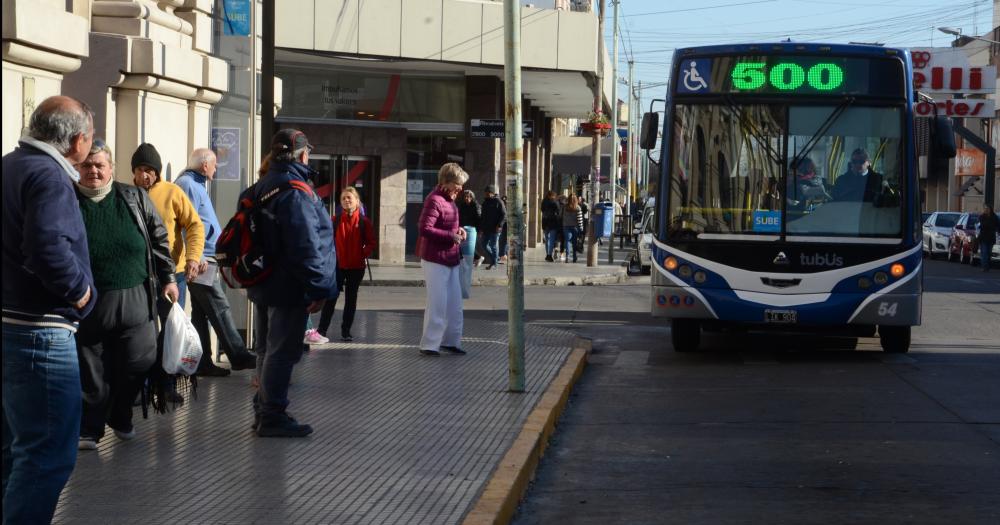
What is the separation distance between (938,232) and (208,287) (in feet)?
126

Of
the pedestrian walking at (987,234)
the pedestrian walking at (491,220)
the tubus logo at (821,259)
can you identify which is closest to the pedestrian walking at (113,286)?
the tubus logo at (821,259)

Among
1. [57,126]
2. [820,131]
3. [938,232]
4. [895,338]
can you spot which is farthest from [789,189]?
[938,232]

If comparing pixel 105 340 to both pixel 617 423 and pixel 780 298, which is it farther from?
pixel 780 298

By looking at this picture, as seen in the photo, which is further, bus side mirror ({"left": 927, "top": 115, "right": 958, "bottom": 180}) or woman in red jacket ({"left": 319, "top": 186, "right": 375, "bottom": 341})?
woman in red jacket ({"left": 319, "top": 186, "right": 375, "bottom": 341})

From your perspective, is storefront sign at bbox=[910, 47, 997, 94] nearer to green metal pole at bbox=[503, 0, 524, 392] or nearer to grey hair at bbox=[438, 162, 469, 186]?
grey hair at bbox=[438, 162, 469, 186]

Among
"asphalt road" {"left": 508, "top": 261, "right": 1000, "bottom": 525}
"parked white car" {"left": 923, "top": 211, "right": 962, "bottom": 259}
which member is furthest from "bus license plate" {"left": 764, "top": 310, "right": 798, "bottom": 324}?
"parked white car" {"left": 923, "top": 211, "right": 962, "bottom": 259}

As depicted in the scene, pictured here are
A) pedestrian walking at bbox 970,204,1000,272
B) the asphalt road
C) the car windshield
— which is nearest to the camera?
the asphalt road

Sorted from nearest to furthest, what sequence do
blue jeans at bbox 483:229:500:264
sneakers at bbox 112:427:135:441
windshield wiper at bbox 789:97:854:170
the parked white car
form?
1. sneakers at bbox 112:427:135:441
2. windshield wiper at bbox 789:97:854:170
3. blue jeans at bbox 483:229:500:264
4. the parked white car

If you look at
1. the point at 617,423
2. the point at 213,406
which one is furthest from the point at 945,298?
the point at 213,406

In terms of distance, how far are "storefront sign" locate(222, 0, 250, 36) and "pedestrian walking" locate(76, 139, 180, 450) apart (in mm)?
5021

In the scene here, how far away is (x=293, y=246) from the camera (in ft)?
25.8

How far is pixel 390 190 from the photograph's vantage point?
30359 mm

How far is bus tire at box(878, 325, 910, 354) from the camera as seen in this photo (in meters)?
14.1

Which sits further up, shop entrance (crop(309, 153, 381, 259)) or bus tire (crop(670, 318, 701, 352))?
shop entrance (crop(309, 153, 381, 259))
